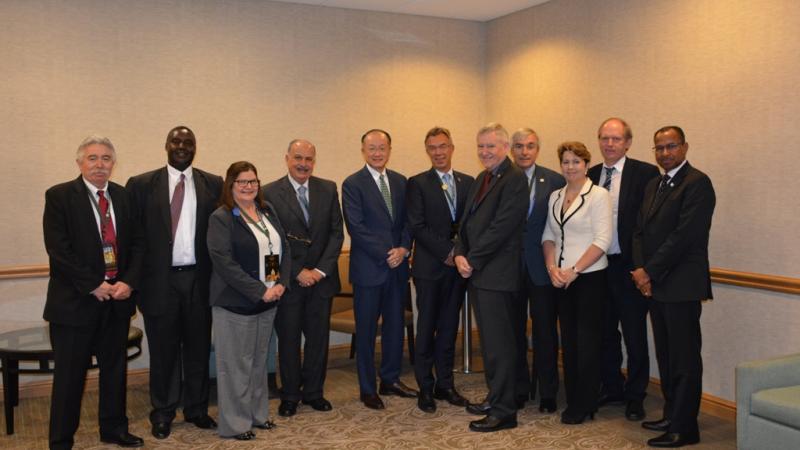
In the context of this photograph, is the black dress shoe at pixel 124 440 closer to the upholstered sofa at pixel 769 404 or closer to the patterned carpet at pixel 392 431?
the patterned carpet at pixel 392 431

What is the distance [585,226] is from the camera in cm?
451

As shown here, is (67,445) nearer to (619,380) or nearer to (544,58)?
(619,380)

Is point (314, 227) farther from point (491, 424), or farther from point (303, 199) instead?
point (491, 424)

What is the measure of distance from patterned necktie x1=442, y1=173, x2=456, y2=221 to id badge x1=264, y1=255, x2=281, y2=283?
1.22 meters

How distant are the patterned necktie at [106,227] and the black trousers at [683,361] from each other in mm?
2969

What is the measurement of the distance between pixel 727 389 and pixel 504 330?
1622 millimetres

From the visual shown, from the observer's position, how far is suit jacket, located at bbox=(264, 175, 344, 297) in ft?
16.1

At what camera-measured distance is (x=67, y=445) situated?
417 cm

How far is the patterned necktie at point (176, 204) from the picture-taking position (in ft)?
14.8

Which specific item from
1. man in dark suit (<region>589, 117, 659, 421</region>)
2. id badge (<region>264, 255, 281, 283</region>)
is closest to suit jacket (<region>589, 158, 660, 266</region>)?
man in dark suit (<region>589, 117, 659, 421</region>)

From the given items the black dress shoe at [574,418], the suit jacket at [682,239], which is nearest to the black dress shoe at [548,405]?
the black dress shoe at [574,418]

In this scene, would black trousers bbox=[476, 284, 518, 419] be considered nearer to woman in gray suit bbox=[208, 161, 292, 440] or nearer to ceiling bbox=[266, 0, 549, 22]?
woman in gray suit bbox=[208, 161, 292, 440]

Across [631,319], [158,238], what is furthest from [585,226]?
[158,238]

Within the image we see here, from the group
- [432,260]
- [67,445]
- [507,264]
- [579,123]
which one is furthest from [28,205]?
[579,123]
